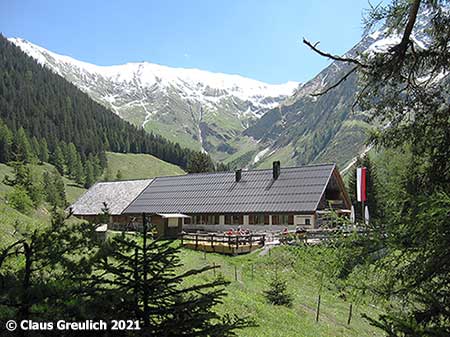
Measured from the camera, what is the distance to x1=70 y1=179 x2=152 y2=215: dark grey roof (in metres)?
55.2

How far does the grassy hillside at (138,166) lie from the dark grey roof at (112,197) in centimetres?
7939

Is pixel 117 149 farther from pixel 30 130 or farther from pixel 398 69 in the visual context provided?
pixel 398 69

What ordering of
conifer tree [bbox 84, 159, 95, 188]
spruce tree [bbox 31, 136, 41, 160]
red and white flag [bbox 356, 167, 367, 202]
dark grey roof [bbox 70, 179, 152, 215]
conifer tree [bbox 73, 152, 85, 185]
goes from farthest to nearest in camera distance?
conifer tree [bbox 84, 159, 95, 188] < conifer tree [bbox 73, 152, 85, 185] < spruce tree [bbox 31, 136, 41, 160] < dark grey roof [bbox 70, 179, 152, 215] < red and white flag [bbox 356, 167, 367, 202]

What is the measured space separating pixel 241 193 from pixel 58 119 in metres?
127

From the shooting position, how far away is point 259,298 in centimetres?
1800

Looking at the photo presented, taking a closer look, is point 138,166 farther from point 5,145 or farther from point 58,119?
point 5,145

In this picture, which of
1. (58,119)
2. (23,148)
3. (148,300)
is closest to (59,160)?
(23,148)

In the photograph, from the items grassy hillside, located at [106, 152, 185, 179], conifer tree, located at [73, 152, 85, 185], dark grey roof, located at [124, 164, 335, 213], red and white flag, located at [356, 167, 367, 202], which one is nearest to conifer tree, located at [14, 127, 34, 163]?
conifer tree, located at [73, 152, 85, 185]

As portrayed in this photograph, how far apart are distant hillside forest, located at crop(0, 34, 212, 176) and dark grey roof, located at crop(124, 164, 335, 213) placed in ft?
265

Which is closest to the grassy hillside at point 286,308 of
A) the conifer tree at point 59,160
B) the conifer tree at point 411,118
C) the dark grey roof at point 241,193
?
the conifer tree at point 411,118

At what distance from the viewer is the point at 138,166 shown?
152125mm

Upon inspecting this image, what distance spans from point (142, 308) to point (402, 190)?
423 cm

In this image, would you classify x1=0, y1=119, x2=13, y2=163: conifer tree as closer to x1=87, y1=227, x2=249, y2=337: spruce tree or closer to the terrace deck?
the terrace deck

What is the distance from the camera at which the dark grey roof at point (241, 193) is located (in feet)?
139
